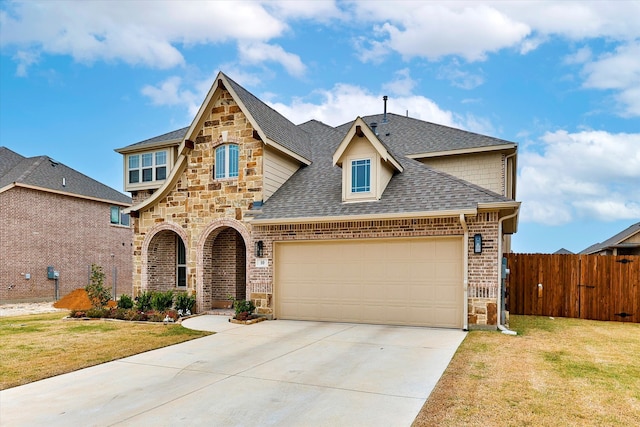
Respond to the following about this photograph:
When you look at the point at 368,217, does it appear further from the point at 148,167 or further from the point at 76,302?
the point at 76,302

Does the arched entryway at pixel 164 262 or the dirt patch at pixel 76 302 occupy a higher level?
the arched entryway at pixel 164 262

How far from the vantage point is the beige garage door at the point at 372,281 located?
11336 mm

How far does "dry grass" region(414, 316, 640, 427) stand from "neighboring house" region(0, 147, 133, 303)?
18.6 meters

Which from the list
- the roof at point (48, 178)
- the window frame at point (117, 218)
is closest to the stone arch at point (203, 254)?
the roof at point (48, 178)

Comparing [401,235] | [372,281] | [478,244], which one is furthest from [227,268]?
[478,244]

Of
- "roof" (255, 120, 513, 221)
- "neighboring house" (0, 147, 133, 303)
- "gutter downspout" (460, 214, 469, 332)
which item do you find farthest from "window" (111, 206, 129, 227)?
"gutter downspout" (460, 214, 469, 332)

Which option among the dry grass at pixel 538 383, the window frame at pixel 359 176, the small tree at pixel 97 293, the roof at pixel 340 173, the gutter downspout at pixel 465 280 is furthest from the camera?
the small tree at pixel 97 293

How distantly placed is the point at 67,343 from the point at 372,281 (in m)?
7.72

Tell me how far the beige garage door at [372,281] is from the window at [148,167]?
28.6 ft

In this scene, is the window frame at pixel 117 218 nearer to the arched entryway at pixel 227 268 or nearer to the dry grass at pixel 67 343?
the dry grass at pixel 67 343

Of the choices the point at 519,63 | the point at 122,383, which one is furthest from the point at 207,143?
the point at 519,63

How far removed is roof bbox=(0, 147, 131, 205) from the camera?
22.0m

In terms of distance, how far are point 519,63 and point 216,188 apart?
43.1ft

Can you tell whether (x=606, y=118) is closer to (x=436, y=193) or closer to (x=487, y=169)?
(x=487, y=169)
